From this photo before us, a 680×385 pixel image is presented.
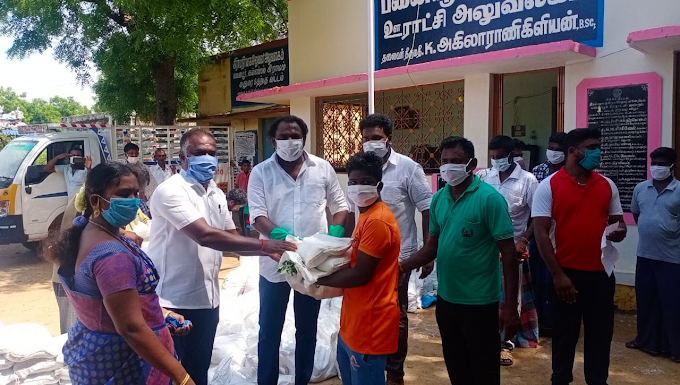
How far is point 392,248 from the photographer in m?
2.53

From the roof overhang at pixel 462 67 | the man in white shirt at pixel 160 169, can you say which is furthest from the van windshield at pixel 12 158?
the roof overhang at pixel 462 67

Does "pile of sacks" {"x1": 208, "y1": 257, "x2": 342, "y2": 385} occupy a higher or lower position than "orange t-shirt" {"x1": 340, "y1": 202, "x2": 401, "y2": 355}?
lower

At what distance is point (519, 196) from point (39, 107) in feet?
220

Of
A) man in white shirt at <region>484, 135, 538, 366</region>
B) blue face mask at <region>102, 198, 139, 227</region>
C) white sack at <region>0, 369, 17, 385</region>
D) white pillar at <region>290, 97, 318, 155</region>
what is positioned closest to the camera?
blue face mask at <region>102, 198, 139, 227</region>

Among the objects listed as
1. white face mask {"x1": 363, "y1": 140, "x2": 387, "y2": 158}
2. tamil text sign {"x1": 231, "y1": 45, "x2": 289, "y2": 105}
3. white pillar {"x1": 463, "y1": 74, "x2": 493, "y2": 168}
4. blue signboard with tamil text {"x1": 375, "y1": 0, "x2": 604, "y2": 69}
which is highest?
tamil text sign {"x1": 231, "y1": 45, "x2": 289, "y2": 105}

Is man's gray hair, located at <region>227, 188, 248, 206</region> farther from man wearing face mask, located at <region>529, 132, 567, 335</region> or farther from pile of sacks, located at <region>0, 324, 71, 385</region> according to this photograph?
man wearing face mask, located at <region>529, 132, 567, 335</region>

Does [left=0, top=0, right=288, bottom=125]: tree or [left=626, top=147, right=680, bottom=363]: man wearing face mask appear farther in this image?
[left=0, top=0, right=288, bottom=125]: tree

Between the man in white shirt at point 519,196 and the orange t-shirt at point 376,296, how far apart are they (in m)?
2.51

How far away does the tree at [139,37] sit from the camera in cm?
1112

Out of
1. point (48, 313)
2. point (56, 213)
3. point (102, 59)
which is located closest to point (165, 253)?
point (48, 313)

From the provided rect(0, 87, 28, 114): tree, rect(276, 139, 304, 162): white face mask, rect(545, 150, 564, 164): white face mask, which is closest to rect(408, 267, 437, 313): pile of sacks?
rect(545, 150, 564, 164): white face mask

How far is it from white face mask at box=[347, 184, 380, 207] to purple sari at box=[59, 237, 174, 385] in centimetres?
104

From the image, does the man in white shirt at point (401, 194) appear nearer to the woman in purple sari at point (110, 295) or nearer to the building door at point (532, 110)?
the woman in purple sari at point (110, 295)

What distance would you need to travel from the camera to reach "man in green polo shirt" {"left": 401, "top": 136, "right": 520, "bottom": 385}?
112 inches
